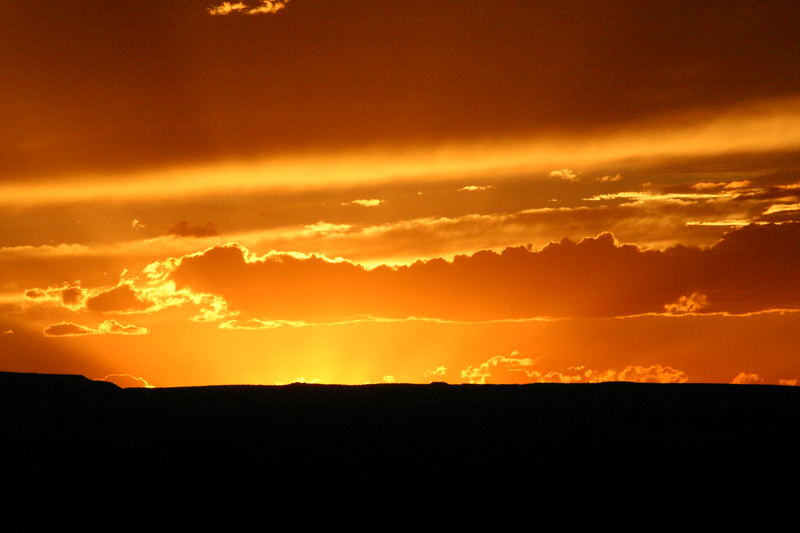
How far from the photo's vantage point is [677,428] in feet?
109

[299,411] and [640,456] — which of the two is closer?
[640,456]

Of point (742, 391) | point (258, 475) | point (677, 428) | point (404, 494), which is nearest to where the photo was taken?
point (404, 494)

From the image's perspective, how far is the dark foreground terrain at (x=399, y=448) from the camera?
2484 centimetres

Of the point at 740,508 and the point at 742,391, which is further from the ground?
the point at 742,391

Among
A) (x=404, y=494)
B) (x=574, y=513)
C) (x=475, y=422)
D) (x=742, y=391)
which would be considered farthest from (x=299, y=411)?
(x=742, y=391)

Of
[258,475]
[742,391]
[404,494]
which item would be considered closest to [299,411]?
[258,475]

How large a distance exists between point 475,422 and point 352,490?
893 centimetres

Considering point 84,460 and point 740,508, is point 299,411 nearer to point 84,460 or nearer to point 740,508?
point 84,460

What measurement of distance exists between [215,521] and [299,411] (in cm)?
1236

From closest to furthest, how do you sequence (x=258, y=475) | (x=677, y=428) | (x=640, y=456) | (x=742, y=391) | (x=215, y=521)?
1. (x=215, y=521)
2. (x=258, y=475)
3. (x=640, y=456)
4. (x=677, y=428)
5. (x=742, y=391)

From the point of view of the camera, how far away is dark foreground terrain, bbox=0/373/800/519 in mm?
24844

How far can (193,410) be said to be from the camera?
3559 cm

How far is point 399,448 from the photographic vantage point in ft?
96.9

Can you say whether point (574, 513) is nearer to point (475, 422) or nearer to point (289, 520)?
point (289, 520)
